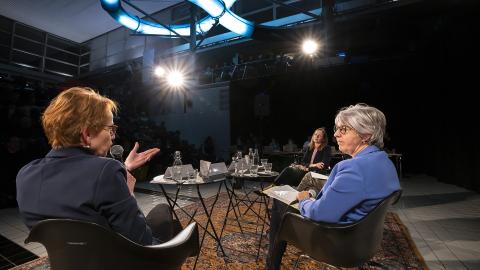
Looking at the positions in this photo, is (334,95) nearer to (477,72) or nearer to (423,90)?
(423,90)

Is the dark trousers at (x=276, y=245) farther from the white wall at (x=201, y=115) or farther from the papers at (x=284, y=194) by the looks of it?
the white wall at (x=201, y=115)

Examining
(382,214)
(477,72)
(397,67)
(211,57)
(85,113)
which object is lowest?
(382,214)

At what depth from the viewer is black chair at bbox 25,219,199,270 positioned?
78 centimetres

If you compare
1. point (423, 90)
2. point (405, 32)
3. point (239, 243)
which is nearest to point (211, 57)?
point (405, 32)

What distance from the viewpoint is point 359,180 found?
1281mm

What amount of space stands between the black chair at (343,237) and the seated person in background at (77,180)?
855mm

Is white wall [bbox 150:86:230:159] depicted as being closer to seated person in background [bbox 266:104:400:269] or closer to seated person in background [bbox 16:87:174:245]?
seated person in background [bbox 266:104:400:269]

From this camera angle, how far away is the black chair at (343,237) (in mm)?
1313

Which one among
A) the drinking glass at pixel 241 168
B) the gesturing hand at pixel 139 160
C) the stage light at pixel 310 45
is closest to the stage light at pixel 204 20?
the stage light at pixel 310 45

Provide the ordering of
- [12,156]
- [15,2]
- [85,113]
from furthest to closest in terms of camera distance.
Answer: [15,2], [12,156], [85,113]

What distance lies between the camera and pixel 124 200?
2.90ft

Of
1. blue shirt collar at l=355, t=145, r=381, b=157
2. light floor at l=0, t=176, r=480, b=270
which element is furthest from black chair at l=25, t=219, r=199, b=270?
light floor at l=0, t=176, r=480, b=270

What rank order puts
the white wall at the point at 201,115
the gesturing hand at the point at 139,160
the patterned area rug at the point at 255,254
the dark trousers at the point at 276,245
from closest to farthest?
the gesturing hand at the point at 139,160 → the dark trousers at the point at 276,245 → the patterned area rug at the point at 255,254 → the white wall at the point at 201,115

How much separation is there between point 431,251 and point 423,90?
6560mm
